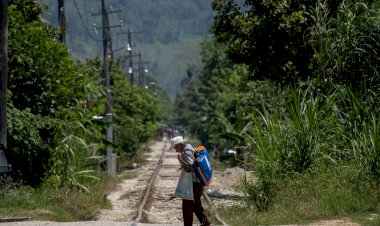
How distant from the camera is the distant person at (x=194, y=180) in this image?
14.9m

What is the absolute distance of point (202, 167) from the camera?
14.9 m

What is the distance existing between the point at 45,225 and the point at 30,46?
31.4 feet

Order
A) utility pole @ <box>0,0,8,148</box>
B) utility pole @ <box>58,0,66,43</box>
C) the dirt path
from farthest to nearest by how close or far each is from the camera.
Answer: utility pole @ <box>58,0,66,43</box>
utility pole @ <box>0,0,8,148</box>
the dirt path

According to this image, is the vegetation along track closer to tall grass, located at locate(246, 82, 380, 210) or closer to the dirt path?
the dirt path

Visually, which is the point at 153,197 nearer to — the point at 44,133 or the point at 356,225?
the point at 44,133

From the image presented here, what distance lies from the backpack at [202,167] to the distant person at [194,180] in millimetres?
79

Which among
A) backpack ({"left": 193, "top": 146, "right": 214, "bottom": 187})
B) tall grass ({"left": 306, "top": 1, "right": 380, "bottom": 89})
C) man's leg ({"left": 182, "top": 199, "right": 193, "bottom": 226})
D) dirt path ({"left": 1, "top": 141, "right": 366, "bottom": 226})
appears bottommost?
dirt path ({"left": 1, "top": 141, "right": 366, "bottom": 226})

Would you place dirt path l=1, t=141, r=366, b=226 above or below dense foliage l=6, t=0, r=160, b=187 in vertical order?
below

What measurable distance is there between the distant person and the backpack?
3.1 inches

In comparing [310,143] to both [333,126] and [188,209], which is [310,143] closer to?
[333,126]

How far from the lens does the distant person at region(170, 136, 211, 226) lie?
14.9 metres

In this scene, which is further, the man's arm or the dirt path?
the dirt path

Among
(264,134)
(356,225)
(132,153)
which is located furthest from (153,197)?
(132,153)

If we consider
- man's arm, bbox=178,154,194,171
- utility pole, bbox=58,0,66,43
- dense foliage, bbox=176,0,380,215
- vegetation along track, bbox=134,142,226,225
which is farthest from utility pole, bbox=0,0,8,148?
utility pole, bbox=58,0,66,43
